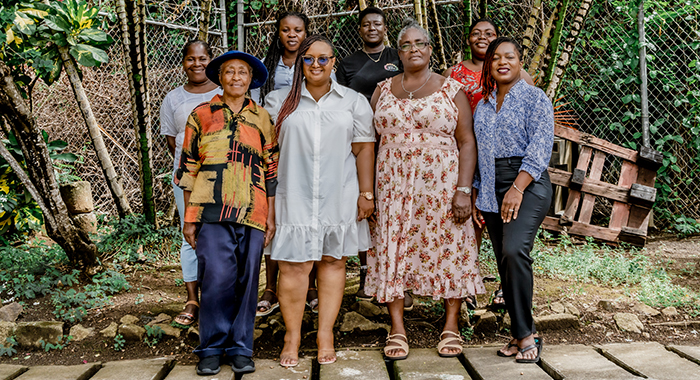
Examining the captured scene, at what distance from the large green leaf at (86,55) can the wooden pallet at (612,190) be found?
4.47m

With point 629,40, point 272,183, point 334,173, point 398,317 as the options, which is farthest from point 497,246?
point 629,40

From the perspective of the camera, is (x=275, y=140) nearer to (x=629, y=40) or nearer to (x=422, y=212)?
(x=422, y=212)

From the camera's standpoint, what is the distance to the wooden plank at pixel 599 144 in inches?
221

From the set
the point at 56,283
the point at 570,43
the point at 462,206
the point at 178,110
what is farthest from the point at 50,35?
the point at 570,43

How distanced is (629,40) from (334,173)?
4.84m

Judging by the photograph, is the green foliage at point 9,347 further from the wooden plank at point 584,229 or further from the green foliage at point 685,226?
the green foliage at point 685,226

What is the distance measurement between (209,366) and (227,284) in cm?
43

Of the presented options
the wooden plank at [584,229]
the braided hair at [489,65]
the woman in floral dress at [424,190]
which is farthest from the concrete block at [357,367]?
the wooden plank at [584,229]

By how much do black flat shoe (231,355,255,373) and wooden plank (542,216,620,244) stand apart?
3.99 m

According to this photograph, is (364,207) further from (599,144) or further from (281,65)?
(599,144)

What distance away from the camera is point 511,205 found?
2811 millimetres

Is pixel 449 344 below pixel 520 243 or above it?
below

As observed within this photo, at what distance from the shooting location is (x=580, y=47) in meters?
6.35

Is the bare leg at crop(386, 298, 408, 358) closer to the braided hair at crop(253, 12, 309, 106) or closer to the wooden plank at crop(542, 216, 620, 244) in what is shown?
the braided hair at crop(253, 12, 309, 106)
